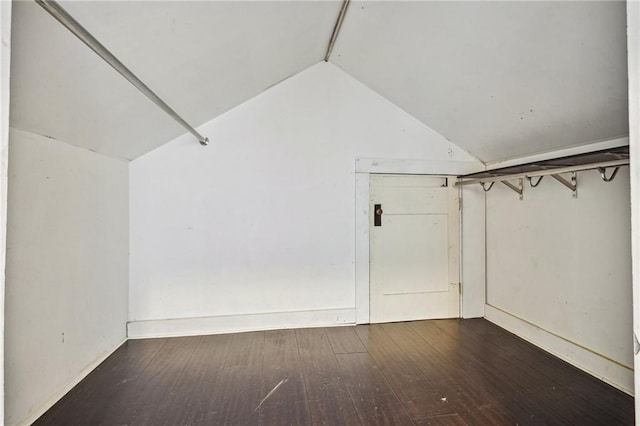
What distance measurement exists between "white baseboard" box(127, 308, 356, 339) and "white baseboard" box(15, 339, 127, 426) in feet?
0.90

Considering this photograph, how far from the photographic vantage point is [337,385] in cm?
182

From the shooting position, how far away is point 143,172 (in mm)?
2480

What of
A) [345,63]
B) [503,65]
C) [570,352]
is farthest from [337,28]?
[570,352]

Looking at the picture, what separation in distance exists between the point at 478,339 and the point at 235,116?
2721 millimetres

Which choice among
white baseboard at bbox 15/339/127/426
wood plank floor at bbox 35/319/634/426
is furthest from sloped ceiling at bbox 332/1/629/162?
white baseboard at bbox 15/339/127/426

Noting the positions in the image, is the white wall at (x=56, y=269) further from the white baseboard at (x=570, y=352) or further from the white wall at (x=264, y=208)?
the white baseboard at (x=570, y=352)


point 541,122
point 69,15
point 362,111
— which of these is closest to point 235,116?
point 362,111

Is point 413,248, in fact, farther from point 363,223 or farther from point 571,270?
point 571,270

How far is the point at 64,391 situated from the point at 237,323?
1.14 metres

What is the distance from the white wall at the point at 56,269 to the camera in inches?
54.8

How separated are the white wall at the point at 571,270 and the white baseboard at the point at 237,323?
1.42 m

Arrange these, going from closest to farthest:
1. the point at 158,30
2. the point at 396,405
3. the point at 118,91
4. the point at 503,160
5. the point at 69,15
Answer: the point at 69,15
the point at 158,30
the point at 118,91
the point at 396,405
the point at 503,160

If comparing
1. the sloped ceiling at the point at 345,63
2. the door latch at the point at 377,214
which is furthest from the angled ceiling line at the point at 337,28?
the door latch at the point at 377,214

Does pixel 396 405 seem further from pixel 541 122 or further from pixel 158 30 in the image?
pixel 158 30
